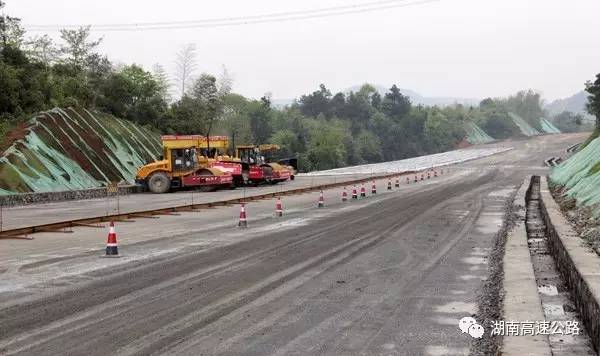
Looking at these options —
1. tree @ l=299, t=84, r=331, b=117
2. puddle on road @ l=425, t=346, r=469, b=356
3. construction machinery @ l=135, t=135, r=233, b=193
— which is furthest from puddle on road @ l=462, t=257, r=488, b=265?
tree @ l=299, t=84, r=331, b=117

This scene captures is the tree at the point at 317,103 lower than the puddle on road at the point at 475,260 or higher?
higher

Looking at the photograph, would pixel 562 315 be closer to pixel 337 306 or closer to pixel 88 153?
pixel 337 306

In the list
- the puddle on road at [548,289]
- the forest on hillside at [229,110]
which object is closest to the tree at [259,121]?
the forest on hillside at [229,110]

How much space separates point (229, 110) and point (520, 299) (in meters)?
121

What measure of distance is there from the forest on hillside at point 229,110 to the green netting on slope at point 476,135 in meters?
2.83

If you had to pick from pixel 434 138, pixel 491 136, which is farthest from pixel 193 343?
pixel 491 136

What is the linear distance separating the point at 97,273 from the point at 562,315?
7328 millimetres

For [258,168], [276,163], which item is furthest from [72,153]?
[276,163]

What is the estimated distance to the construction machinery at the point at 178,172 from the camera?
37.8m

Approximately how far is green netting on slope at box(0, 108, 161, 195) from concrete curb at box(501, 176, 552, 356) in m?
25.0

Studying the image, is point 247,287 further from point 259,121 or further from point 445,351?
point 259,121

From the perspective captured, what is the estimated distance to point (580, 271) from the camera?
871cm

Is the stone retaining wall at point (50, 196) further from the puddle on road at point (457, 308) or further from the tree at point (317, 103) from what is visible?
the tree at point (317, 103)

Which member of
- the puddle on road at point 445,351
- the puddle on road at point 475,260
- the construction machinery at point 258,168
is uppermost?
the construction machinery at point 258,168
